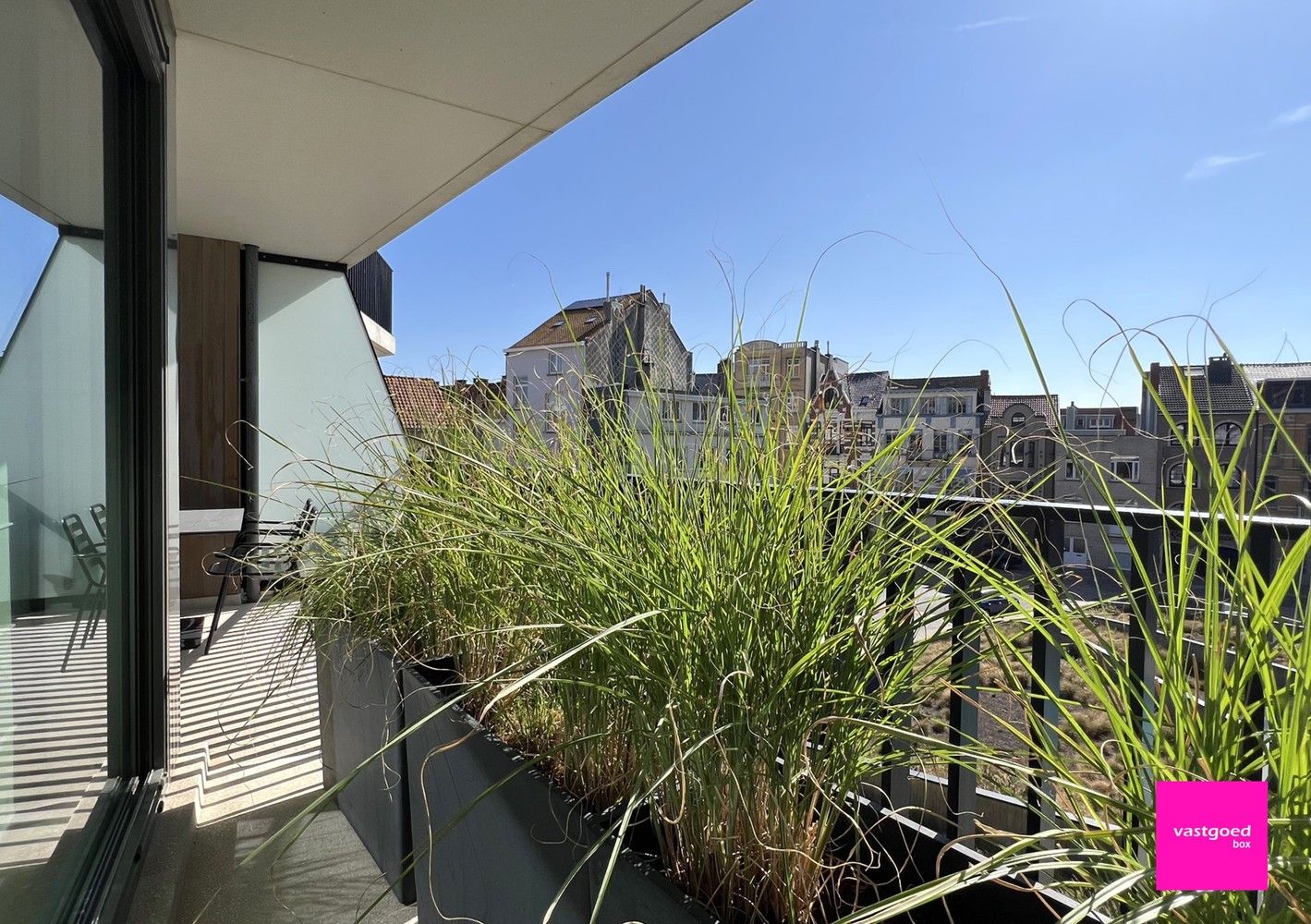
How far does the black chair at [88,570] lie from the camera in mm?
1341

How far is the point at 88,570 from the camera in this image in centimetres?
145

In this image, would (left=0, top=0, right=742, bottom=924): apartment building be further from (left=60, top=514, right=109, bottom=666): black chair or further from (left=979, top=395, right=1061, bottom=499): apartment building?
(left=979, top=395, right=1061, bottom=499): apartment building

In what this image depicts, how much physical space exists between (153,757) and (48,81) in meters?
1.58

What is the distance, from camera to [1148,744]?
0.62 m

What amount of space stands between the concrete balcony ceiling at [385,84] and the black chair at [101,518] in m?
1.68

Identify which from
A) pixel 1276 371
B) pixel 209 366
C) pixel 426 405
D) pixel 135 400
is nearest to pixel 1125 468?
pixel 1276 371

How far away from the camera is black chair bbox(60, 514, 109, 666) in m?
1.34

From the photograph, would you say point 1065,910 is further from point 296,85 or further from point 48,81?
point 296,85

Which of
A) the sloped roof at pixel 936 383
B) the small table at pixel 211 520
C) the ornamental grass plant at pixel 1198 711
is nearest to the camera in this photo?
the ornamental grass plant at pixel 1198 711

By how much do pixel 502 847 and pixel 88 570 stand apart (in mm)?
1099

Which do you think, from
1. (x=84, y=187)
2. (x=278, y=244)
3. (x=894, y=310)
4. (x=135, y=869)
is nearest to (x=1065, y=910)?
(x=894, y=310)

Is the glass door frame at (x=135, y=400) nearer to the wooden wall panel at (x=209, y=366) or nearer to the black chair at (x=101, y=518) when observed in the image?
the black chair at (x=101, y=518)

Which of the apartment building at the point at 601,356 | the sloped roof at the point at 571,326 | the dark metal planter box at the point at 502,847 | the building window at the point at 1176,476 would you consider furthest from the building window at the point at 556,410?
the building window at the point at 1176,476

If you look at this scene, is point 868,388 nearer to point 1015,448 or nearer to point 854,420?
point 854,420
